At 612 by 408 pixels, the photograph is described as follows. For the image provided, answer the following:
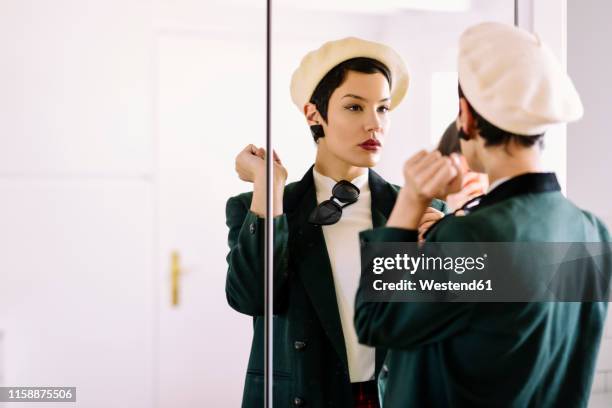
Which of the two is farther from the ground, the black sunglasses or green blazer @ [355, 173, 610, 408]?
the black sunglasses

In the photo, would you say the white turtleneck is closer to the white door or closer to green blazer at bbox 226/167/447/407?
green blazer at bbox 226/167/447/407

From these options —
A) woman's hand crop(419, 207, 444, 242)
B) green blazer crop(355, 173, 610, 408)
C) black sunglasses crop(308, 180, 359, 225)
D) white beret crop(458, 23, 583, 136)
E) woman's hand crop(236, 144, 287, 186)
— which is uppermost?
white beret crop(458, 23, 583, 136)

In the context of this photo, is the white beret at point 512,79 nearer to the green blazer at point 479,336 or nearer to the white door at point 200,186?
the green blazer at point 479,336

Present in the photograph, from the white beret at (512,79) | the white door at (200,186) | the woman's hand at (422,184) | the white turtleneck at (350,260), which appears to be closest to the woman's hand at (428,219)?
the woman's hand at (422,184)

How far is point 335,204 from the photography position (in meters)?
1.54

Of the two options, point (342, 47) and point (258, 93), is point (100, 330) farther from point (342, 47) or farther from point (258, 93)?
point (342, 47)

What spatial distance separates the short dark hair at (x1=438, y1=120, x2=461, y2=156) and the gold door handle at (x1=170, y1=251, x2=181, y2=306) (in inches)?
23.1

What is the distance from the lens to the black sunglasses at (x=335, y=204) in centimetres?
154

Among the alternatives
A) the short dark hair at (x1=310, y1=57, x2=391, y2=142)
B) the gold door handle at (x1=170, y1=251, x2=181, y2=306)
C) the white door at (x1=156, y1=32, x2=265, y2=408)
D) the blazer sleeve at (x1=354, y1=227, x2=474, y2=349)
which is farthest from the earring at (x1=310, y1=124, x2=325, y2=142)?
the gold door handle at (x1=170, y1=251, x2=181, y2=306)

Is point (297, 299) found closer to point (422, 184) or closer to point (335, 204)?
point (335, 204)

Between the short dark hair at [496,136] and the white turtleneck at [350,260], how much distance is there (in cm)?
25

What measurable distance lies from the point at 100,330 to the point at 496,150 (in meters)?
0.87

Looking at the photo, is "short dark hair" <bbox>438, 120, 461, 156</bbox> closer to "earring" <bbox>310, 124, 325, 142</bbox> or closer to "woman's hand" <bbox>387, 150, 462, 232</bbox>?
"woman's hand" <bbox>387, 150, 462, 232</bbox>

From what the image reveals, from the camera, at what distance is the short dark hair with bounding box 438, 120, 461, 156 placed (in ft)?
4.94
